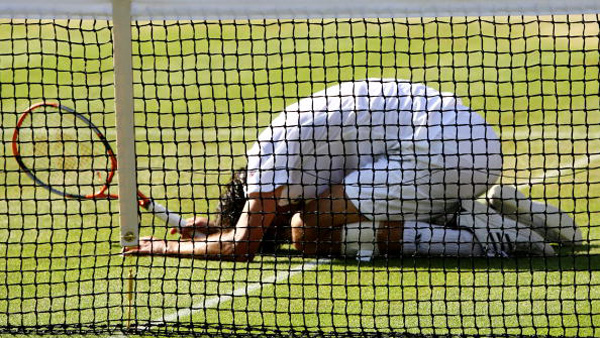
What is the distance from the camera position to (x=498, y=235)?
254 inches

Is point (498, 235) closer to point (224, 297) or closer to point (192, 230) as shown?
point (224, 297)

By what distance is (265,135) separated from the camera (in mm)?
6797

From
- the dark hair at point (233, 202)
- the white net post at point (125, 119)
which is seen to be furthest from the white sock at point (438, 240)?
the white net post at point (125, 119)

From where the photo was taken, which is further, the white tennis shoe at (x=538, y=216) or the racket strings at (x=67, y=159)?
the racket strings at (x=67, y=159)

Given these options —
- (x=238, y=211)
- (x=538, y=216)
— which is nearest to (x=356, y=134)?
(x=238, y=211)

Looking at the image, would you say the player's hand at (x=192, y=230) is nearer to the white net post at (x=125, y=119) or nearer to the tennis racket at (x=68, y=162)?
the tennis racket at (x=68, y=162)

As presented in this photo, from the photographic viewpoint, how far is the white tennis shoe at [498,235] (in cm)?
641

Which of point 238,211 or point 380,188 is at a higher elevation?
point 380,188

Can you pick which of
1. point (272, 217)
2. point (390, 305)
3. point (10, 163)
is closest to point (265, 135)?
point (272, 217)

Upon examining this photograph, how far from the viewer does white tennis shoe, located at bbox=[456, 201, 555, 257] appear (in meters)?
6.41

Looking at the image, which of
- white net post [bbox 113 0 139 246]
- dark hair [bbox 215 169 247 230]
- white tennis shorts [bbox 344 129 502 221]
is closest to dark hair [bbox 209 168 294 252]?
dark hair [bbox 215 169 247 230]

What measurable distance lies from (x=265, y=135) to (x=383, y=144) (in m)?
0.75

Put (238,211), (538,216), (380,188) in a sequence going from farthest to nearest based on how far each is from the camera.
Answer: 1. (238,211)
2. (538,216)
3. (380,188)

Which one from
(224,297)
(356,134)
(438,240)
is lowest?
(224,297)
